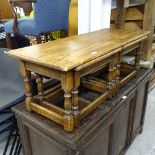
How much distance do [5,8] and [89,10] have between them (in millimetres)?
2692

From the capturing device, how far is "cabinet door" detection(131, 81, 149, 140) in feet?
4.77

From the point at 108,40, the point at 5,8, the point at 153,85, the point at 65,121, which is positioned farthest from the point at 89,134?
the point at 5,8

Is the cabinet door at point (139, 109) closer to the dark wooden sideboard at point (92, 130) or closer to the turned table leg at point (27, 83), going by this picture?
the dark wooden sideboard at point (92, 130)

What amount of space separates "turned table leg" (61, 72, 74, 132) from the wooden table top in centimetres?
6

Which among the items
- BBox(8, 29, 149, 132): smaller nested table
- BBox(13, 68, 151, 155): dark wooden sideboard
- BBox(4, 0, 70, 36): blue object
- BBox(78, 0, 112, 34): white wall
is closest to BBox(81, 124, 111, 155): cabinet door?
BBox(13, 68, 151, 155): dark wooden sideboard

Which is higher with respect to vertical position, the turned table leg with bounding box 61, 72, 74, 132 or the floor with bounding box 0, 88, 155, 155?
the turned table leg with bounding box 61, 72, 74, 132

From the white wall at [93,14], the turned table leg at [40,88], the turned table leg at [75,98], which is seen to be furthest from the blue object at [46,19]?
the turned table leg at [75,98]

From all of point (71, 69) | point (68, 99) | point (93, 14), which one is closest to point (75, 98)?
point (68, 99)

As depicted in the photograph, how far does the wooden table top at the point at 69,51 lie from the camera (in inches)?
31.0

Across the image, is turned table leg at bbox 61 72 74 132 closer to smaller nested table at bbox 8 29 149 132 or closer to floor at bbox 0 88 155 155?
smaller nested table at bbox 8 29 149 132

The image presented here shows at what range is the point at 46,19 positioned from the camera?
195 cm

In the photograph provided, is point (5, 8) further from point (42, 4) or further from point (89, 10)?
→ point (89, 10)

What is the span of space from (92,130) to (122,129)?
1.59 ft

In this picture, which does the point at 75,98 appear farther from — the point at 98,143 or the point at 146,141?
the point at 146,141
